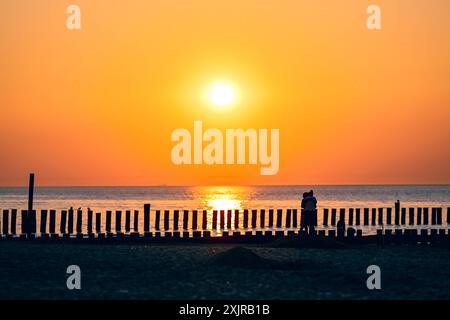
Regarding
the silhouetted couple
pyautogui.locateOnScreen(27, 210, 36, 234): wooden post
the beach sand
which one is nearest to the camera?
the beach sand

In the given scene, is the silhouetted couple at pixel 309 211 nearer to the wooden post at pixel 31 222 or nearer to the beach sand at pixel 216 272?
the beach sand at pixel 216 272

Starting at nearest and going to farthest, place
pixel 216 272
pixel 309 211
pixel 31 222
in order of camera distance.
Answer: pixel 216 272, pixel 309 211, pixel 31 222

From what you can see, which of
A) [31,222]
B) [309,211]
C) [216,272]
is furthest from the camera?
[31,222]

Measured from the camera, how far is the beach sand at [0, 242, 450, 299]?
22.5m

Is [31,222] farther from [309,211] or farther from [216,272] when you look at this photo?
[216,272]

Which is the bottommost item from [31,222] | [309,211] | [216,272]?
[216,272]

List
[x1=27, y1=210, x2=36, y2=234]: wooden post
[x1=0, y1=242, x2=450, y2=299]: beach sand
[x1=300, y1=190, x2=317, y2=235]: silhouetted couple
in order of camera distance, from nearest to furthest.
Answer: [x1=0, y1=242, x2=450, y2=299]: beach sand
[x1=300, y1=190, x2=317, y2=235]: silhouetted couple
[x1=27, y1=210, x2=36, y2=234]: wooden post

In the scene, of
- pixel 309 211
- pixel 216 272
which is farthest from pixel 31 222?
pixel 216 272

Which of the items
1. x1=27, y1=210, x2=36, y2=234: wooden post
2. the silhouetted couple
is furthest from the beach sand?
x1=27, y1=210, x2=36, y2=234: wooden post

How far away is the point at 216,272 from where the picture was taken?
26.6 m

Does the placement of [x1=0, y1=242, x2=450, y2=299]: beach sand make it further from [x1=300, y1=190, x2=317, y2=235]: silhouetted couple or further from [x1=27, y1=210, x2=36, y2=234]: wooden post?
[x1=27, y1=210, x2=36, y2=234]: wooden post

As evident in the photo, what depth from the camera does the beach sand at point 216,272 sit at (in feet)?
73.7
